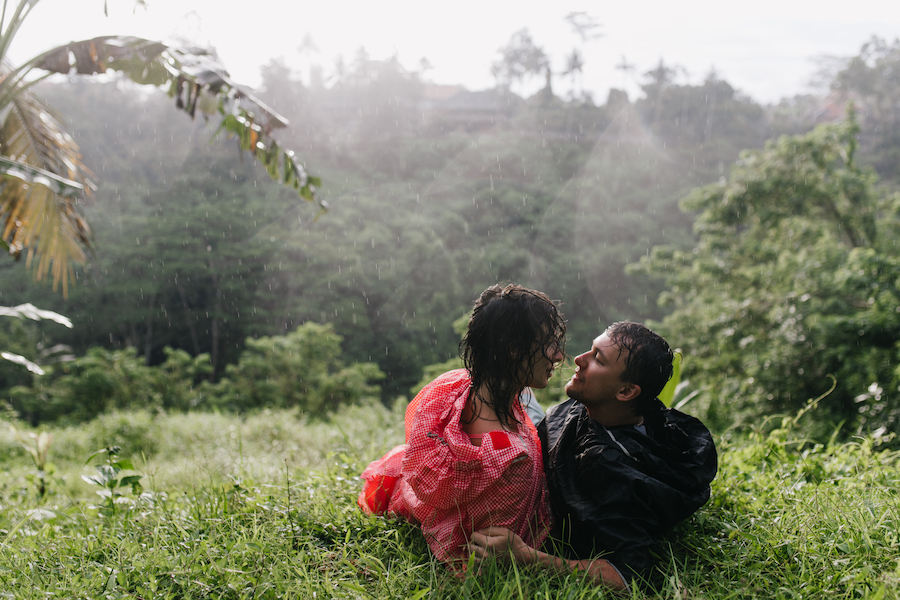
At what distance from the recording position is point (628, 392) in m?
1.76

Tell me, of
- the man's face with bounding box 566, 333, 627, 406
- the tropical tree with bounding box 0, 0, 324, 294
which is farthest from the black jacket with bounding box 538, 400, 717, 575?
the tropical tree with bounding box 0, 0, 324, 294

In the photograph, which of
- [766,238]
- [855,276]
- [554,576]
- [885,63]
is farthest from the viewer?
[885,63]

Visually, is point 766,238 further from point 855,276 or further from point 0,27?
point 0,27

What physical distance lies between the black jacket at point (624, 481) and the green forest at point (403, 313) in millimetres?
158

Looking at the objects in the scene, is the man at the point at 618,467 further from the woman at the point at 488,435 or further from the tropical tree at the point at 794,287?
the tropical tree at the point at 794,287

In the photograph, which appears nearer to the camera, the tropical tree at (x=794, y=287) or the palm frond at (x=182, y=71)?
Answer: the palm frond at (x=182, y=71)

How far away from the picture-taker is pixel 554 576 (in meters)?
1.64

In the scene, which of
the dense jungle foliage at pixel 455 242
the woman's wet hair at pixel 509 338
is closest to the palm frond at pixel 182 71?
the dense jungle foliage at pixel 455 242

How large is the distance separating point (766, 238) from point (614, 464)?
951cm

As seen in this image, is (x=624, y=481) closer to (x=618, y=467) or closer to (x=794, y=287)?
(x=618, y=467)

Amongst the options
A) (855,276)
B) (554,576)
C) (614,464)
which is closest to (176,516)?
(554,576)

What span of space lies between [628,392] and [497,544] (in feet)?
→ 1.97

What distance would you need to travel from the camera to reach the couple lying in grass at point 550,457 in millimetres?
1646

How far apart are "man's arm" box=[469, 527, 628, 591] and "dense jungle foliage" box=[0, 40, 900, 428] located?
11.3 ft
